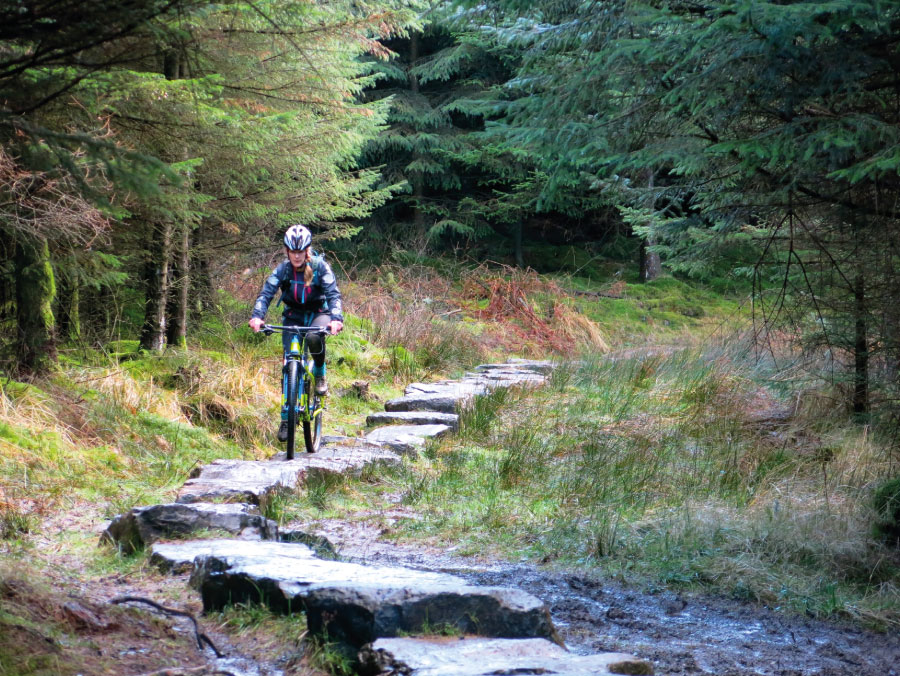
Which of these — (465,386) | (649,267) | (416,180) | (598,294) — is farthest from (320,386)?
(649,267)

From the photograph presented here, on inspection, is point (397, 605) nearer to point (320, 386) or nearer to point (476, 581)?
point (476, 581)

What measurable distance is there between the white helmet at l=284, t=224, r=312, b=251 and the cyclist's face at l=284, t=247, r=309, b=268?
0.09 feet

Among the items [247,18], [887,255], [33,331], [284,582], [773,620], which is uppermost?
[247,18]

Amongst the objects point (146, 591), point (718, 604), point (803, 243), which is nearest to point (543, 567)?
point (718, 604)

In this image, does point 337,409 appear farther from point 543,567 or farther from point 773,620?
point 773,620

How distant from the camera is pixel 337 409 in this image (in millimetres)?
8305

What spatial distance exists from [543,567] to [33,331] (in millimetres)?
4333

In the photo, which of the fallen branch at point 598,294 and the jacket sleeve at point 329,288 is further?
the fallen branch at point 598,294

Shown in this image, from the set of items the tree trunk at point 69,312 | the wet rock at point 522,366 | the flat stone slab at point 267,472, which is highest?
the tree trunk at point 69,312

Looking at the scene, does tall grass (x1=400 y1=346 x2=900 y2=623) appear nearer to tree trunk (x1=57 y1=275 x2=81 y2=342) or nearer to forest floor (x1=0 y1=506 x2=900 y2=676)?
forest floor (x1=0 y1=506 x2=900 y2=676)

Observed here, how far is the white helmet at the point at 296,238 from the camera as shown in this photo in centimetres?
601

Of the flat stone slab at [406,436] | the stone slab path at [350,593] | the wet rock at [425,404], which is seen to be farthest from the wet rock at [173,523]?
the wet rock at [425,404]

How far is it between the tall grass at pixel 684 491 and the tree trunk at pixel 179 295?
9.81 ft

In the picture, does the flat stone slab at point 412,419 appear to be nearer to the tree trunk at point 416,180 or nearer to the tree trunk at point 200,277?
the tree trunk at point 200,277
